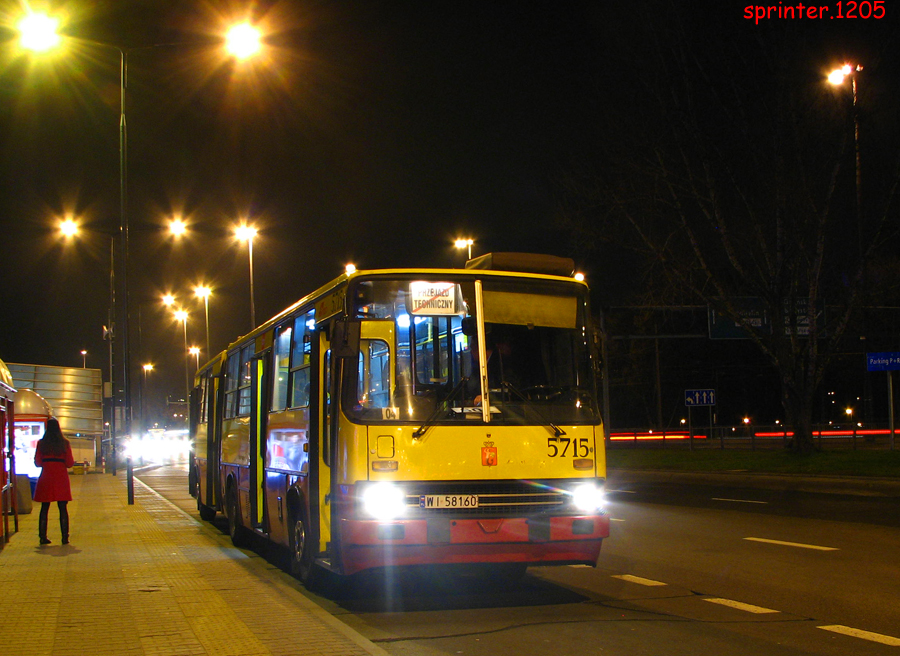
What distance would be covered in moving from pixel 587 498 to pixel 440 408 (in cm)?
161

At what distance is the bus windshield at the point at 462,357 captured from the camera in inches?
351

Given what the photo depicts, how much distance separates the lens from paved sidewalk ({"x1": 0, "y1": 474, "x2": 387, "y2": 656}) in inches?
278

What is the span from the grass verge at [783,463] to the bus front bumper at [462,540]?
675 inches

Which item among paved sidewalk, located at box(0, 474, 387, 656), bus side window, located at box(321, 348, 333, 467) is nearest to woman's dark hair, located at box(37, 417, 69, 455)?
paved sidewalk, located at box(0, 474, 387, 656)

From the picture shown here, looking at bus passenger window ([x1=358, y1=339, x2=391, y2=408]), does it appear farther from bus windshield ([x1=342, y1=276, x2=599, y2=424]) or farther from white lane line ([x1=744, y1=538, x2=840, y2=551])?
white lane line ([x1=744, y1=538, x2=840, y2=551])

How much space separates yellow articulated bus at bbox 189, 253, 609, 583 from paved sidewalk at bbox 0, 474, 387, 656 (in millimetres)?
981

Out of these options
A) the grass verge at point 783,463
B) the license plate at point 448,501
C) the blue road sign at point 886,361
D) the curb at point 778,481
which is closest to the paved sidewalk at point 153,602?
the license plate at point 448,501

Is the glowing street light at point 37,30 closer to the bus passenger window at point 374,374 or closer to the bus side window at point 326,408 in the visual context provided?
the bus side window at point 326,408

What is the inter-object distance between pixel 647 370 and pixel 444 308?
2845 inches

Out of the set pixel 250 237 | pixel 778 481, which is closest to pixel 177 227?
pixel 250 237

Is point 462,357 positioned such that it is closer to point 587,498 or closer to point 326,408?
point 326,408

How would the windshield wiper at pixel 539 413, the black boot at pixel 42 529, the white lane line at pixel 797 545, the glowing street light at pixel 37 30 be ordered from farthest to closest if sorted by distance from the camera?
the glowing street light at pixel 37 30, the black boot at pixel 42 529, the white lane line at pixel 797 545, the windshield wiper at pixel 539 413

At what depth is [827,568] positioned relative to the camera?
11.1m

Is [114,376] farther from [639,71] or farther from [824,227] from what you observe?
[824,227]
